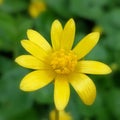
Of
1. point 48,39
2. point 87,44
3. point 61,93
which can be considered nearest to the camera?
point 61,93

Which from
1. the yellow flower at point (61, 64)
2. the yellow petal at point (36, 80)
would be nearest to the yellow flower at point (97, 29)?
the yellow flower at point (61, 64)

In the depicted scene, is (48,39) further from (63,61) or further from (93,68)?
(93,68)

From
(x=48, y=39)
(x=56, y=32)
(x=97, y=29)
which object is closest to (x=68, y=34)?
(x=56, y=32)

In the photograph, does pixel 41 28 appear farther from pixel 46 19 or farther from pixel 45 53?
pixel 45 53

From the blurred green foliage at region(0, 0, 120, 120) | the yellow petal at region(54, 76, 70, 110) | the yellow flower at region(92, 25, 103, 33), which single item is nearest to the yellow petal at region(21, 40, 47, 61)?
the yellow petal at region(54, 76, 70, 110)

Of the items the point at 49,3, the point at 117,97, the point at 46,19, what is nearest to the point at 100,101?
the point at 117,97

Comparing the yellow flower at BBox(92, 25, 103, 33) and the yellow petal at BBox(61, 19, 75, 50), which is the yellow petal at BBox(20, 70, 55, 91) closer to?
the yellow petal at BBox(61, 19, 75, 50)
